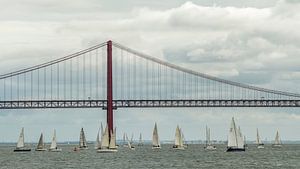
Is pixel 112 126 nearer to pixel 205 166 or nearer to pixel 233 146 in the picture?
pixel 233 146

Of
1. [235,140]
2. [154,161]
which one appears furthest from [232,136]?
[154,161]

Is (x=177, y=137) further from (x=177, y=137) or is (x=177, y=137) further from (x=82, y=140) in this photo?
(x=82, y=140)

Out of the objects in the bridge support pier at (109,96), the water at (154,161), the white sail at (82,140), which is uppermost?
the bridge support pier at (109,96)

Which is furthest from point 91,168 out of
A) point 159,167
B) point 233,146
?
point 233,146

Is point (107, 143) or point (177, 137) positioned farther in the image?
point (177, 137)

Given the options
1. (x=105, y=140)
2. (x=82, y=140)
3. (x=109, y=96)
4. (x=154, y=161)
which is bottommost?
(x=154, y=161)

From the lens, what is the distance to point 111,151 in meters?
91.8

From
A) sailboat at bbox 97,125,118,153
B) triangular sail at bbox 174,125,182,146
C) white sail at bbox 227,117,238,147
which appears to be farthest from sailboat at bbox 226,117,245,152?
triangular sail at bbox 174,125,182,146

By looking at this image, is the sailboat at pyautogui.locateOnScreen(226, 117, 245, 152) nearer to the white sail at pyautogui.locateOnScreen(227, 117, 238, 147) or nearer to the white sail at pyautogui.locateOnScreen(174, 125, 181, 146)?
the white sail at pyautogui.locateOnScreen(227, 117, 238, 147)

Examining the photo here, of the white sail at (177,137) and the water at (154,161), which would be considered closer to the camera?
the water at (154,161)

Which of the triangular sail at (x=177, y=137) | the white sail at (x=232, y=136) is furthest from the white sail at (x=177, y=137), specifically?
the white sail at (x=232, y=136)

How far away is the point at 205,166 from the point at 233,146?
20887mm

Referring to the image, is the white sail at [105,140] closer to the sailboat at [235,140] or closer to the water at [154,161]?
the water at [154,161]

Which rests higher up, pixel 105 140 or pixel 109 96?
pixel 109 96
